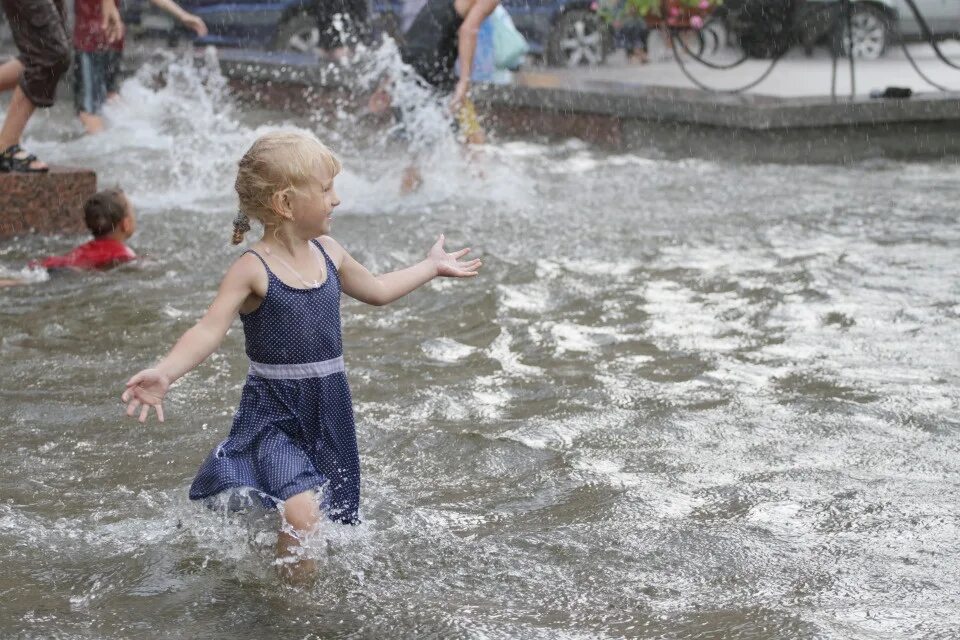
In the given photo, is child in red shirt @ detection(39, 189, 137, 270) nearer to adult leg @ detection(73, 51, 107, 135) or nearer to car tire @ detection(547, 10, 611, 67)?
adult leg @ detection(73, 51, 107, 135)

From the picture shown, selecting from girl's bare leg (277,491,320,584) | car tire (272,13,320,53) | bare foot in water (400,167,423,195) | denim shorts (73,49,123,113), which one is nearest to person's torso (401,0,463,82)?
bare foot in water (400,167,423,195)

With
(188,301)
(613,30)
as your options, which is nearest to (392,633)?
(188,301)

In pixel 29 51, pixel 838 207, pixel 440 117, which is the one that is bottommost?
pixel 838 207

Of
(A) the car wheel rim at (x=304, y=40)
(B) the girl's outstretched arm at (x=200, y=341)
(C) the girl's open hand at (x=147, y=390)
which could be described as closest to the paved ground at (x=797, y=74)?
(A) the car wheel rim at (x=304, y=40)

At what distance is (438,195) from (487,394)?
14.1ft

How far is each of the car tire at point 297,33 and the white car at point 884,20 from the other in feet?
19.9

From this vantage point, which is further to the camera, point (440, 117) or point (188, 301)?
point (440, 117)

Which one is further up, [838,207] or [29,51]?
[29,51]

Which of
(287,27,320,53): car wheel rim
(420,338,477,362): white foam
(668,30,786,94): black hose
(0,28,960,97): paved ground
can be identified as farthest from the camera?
(287,27,320,53): car wheel rim

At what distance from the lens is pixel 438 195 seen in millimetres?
9492

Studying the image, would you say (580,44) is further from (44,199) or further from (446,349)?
(446,349)

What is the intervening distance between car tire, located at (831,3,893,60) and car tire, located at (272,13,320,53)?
21.5 feet

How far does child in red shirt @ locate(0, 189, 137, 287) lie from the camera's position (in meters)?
7.17

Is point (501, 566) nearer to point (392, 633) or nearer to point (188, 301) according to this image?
point (392, 633)
